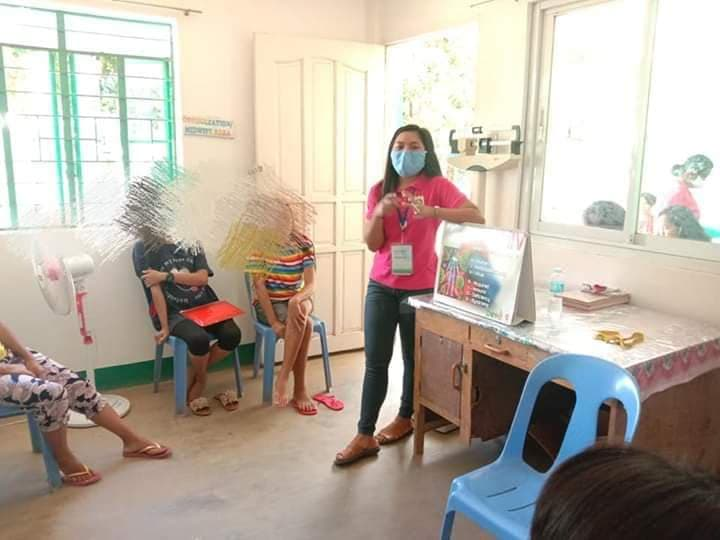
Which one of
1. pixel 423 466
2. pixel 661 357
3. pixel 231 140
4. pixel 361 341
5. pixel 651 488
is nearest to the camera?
pixel 651 488

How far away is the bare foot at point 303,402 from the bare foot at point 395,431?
46 centimetres

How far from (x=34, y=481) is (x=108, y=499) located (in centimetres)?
38

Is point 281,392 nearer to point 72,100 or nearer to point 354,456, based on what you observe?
point 354,456

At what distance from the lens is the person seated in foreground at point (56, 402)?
222cm

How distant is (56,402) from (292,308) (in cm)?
119

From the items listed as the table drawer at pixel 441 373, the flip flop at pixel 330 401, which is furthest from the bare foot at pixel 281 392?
the table drawer at pixel 441 373

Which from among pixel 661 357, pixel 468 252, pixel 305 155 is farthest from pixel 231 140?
pixel 661 357

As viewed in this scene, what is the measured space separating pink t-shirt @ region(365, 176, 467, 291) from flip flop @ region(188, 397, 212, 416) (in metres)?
1.20

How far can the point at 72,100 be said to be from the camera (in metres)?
3.10

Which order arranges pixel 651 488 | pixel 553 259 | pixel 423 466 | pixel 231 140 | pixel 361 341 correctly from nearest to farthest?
pixel 651 488 → pixel 423 466 → pixel 553 259 → pixel 231 140 → pixel 361 341

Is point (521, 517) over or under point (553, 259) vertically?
under

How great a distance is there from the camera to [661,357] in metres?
1.86

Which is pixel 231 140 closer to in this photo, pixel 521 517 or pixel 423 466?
pixel 423 466

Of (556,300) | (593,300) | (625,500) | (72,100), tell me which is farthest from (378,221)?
(625,500)
